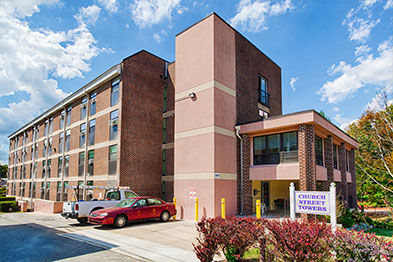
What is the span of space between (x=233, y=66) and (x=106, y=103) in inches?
431

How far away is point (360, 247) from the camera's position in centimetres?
571

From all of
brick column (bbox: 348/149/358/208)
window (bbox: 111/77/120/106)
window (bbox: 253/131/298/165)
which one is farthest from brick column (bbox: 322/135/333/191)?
window (bbox: 111/77/120/106)

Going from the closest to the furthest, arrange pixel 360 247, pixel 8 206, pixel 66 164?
pixel 360 247 → pixel 66 164 → pixel 8 206

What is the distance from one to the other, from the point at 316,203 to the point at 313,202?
3.8 inches

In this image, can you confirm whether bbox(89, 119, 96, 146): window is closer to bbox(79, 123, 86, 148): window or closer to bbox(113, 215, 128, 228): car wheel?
bbox(79, 123, 86, 148): window

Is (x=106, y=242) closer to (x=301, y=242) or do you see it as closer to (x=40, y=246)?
(x=40, y=246)

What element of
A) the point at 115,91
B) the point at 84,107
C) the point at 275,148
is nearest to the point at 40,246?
the point at 275,148

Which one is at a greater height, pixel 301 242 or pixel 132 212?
pixel 301 242

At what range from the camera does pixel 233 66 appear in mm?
18953

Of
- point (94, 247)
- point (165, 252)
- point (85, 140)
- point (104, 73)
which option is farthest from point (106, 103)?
point (165, 252)

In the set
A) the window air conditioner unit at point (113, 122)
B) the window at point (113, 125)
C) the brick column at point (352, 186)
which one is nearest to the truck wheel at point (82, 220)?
the window at point (113, 125)

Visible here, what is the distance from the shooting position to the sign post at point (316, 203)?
27.6ft

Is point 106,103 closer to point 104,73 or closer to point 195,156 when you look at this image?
point 104,73

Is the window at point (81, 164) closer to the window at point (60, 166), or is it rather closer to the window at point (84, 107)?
the window at point (84, 107)
